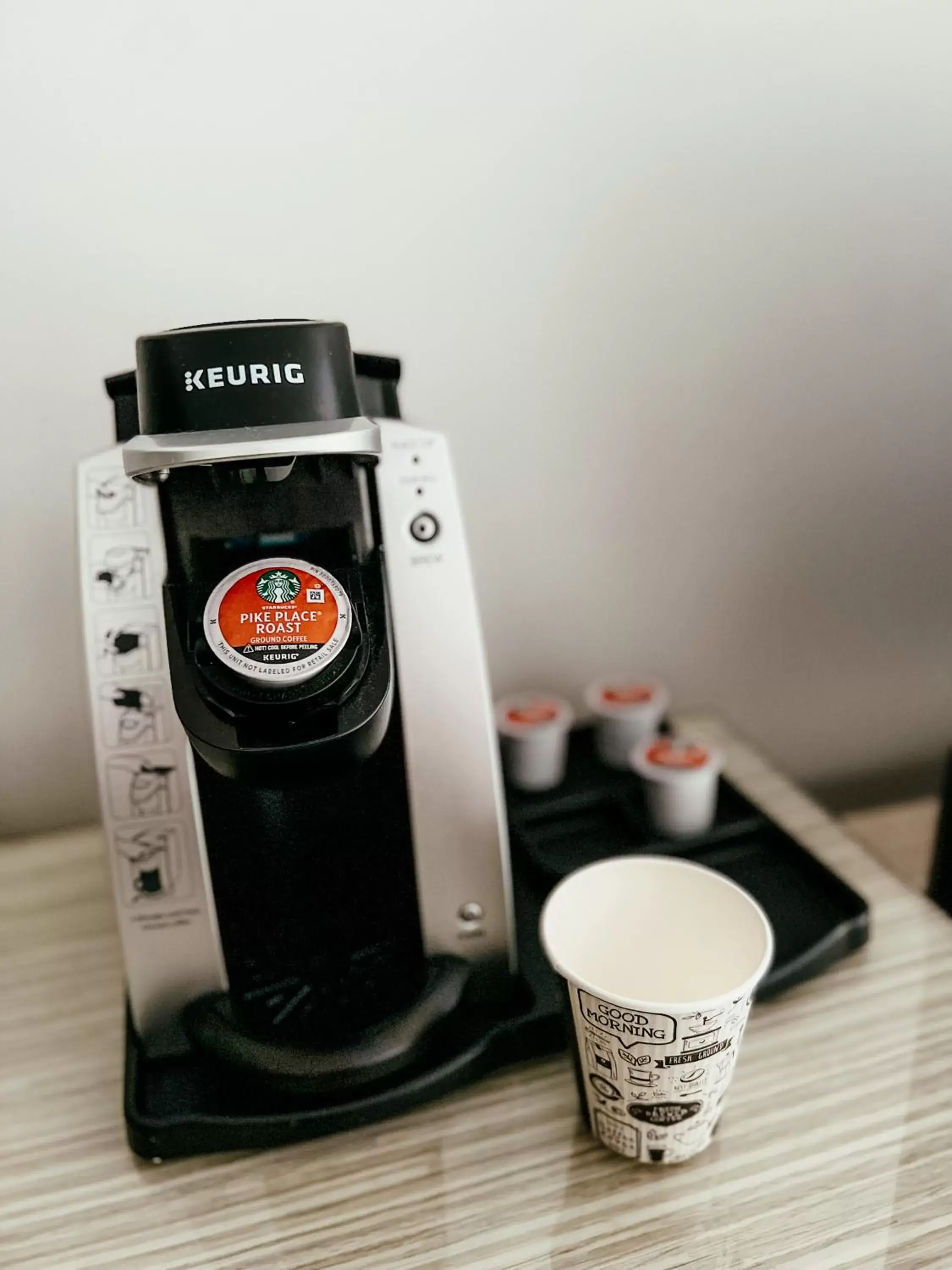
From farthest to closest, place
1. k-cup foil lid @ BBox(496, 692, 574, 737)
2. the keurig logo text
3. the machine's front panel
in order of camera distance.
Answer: k-cup foil lid @ BBox(496, 692, 574, 737)
the machine's front panel
the keurig logo text

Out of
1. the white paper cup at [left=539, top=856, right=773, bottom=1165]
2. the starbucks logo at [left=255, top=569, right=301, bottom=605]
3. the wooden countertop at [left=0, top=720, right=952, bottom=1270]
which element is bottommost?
the wooden countertop at [left=0, top=720, right=952, bottom=1270]

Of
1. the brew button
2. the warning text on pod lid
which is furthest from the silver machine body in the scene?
the warning text on pod lid

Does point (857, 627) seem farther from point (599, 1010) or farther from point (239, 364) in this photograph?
point (239, 364)

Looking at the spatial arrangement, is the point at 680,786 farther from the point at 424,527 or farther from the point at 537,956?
the point at 424,527

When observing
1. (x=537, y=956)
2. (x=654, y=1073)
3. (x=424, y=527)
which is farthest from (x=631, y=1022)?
(x=424, y=527)

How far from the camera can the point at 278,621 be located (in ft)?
1.46

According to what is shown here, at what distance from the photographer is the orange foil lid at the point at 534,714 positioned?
765 mm

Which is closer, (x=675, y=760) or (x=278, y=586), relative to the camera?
(x=278, y=586)

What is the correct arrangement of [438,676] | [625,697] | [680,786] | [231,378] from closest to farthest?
[231,378] → [438,676] → [680,786] → [625,697]

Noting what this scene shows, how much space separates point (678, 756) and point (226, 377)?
0.42 metres

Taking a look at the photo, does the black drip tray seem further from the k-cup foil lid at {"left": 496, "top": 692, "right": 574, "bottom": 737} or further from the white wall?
the white wall

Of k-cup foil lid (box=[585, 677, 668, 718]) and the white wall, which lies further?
k-cup foil lid (box=[585, 677, 668, 718])

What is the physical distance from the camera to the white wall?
656mm

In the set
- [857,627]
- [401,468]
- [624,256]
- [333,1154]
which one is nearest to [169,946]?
[333,1154]
